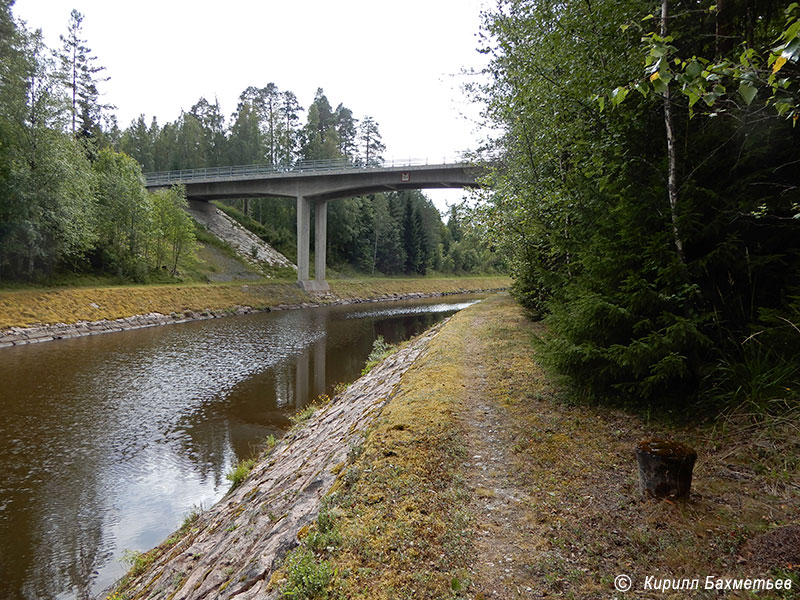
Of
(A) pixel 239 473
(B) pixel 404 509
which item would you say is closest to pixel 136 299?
(A) pixel 239 473

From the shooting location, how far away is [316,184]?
44406 mm

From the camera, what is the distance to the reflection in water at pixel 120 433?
634cm

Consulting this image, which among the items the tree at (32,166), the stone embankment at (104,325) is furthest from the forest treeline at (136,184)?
the stone embankment at (104,325)

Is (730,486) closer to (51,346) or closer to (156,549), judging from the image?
(156,549)

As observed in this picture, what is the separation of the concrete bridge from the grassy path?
33978mm

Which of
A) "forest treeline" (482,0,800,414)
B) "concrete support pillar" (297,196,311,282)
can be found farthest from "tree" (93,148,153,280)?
"forest treeline" (482,0,800,414)

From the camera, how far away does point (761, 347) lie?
185 inches

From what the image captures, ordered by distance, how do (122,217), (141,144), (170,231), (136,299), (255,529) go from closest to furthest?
(255,529) < (136,299) < (122,217) < (170,231) < (141,144)

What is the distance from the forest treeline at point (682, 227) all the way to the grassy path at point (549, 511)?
0.67m

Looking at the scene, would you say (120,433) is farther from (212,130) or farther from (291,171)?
(212,130)

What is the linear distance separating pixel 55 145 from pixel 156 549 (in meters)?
29.4

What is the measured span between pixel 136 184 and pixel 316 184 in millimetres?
16010

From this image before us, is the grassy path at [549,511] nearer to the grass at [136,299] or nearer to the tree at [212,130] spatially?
the grass at [136,299]

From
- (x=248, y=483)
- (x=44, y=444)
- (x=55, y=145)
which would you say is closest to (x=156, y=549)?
(x=248, y=483)
